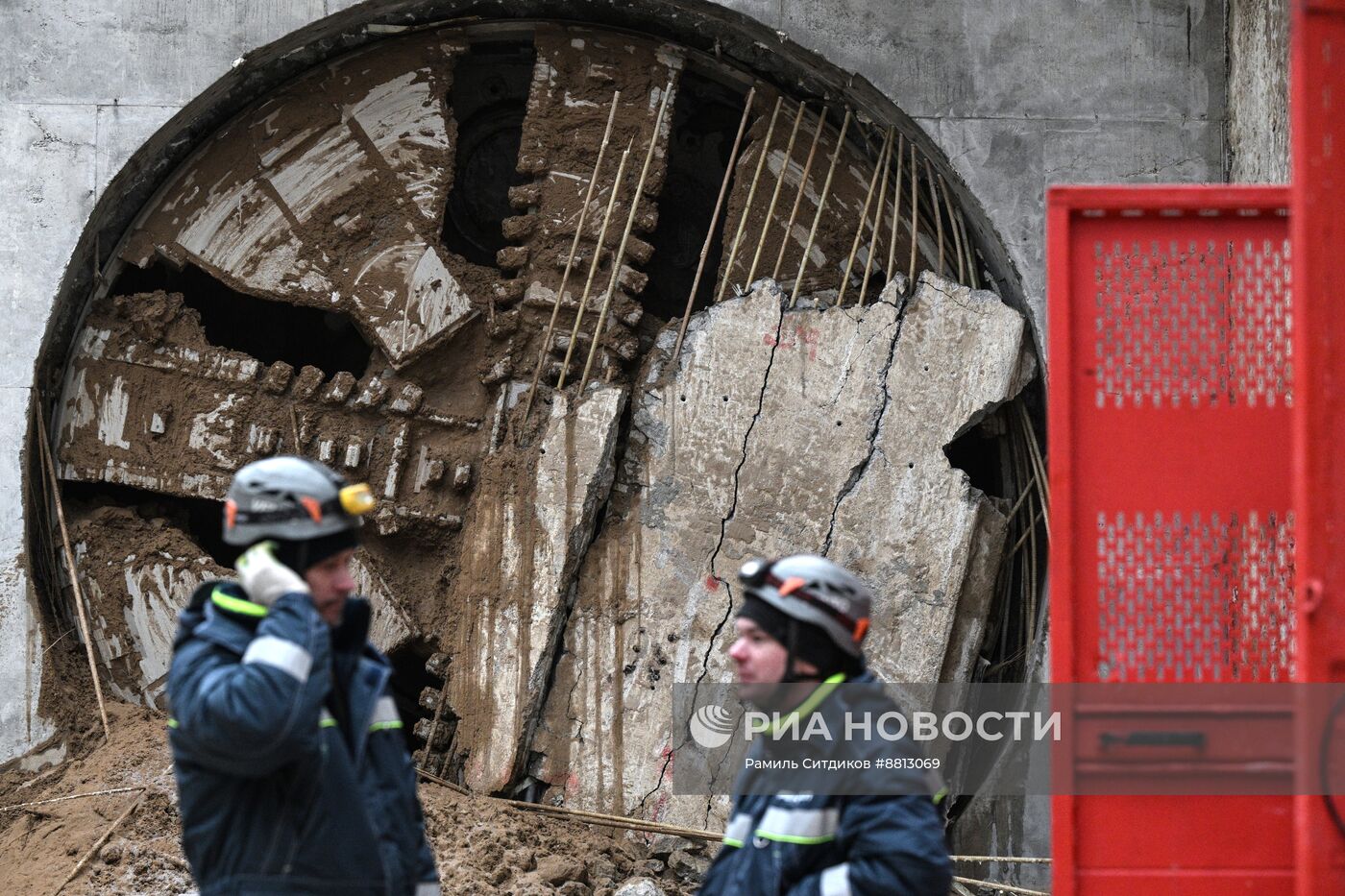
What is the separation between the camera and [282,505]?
7.98 feet

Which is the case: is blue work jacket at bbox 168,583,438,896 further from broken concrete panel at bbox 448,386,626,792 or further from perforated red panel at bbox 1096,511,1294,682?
broken concrete panel at bbox 448,386,626,792

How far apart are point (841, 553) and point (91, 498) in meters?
3.16

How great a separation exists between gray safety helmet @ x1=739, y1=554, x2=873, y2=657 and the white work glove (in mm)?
827

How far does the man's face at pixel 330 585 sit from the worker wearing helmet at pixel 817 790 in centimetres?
73

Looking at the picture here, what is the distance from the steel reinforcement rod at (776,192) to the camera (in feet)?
18.7

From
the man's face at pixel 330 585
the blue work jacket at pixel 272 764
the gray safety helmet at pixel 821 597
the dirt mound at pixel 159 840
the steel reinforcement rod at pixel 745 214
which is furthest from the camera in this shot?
the steel reinforcement rod at pixel 745 214

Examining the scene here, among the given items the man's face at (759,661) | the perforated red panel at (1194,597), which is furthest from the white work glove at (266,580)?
the perforated red panel at (1194,597)

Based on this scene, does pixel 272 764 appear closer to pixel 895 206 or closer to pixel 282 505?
pixel 282 505

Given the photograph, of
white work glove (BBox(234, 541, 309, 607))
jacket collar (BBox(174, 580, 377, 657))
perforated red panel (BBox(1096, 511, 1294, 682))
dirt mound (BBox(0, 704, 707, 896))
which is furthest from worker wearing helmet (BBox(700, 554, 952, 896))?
dirt mound (BBox(0, 704, 707, 896))

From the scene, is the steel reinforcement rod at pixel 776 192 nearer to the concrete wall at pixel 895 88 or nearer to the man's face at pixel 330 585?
the concrete wall at pixel 895 88

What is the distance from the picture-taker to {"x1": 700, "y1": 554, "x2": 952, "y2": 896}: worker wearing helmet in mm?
2363

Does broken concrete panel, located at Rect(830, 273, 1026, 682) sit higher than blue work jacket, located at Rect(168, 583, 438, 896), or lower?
higher

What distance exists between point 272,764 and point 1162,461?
217 centimetres

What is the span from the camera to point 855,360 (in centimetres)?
555
